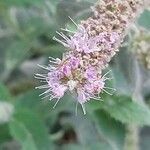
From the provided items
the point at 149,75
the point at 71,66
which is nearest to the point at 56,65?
the point at 71,66

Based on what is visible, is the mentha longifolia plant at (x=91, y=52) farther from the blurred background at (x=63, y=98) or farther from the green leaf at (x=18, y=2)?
the green leaf at (x=18, y=2)

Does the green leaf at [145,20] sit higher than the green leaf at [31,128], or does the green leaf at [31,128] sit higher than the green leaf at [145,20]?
the green leaf at [145,20]

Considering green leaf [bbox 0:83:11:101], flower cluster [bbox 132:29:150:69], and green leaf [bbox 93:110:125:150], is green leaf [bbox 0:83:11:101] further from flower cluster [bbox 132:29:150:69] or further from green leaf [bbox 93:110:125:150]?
flower cluster [bbox 132:29:150:69]

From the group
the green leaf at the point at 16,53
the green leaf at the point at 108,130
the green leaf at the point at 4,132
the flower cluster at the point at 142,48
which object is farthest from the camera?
the green leaf at the point at 16,53

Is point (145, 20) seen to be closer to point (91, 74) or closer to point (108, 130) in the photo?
point (108, 130)

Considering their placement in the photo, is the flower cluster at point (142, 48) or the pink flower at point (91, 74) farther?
the flower cluster at point (142, 48)

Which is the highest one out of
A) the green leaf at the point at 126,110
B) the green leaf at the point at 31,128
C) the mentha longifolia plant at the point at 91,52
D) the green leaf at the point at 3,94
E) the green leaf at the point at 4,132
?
the green leaf at the point at 3,94

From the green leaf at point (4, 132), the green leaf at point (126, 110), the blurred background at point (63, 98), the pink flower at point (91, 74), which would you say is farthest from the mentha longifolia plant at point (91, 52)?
the green leaf at point (4, 132)

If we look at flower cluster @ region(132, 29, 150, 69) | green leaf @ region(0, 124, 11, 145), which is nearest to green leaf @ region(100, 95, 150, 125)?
flower cluster @ region(132, 29, 150, 69)
